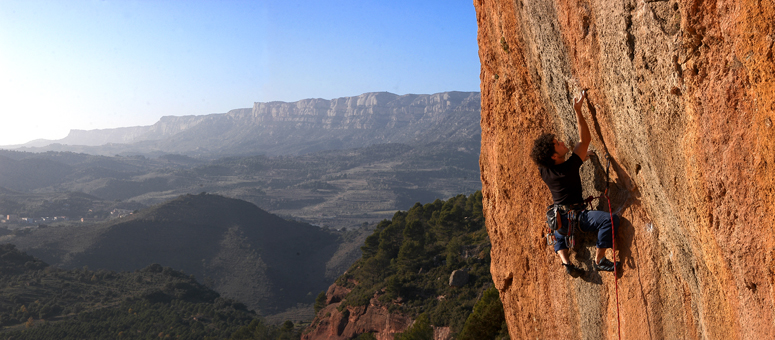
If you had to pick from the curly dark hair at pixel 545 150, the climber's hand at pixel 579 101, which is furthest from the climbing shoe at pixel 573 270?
the climber's hand at pixel 579 101

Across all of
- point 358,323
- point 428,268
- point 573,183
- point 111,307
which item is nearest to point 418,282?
point 428,268

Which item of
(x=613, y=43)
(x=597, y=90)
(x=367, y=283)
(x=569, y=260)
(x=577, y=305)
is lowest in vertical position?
(x=367, y=283)

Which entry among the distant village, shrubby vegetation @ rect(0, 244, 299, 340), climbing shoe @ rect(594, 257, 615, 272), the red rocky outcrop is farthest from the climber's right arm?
the distant village

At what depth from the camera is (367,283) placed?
4544 cm

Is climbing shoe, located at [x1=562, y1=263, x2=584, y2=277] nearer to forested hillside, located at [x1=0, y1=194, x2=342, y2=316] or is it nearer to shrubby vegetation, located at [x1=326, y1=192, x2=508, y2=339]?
shrubby vegetation, located at [x1=326, y1=192, x2=508, y2=339]

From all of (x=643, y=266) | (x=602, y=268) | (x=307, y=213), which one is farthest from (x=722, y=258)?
(x=307, y=213)

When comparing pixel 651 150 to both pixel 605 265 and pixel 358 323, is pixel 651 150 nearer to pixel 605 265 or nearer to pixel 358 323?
pixel 605 265

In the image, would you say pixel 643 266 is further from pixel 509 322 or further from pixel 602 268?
pixel 509 322

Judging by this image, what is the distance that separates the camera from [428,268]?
4153 cm

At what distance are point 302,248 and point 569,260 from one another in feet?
337

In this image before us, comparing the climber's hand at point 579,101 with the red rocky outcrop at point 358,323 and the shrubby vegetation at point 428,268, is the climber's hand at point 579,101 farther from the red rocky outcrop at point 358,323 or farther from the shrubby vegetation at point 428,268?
the red rocky outcrop at point 358,323

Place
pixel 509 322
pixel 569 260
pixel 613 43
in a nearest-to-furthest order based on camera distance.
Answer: pixel 613 43, pixel 569 260, pixel 509 322

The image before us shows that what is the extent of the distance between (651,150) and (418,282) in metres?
35.6

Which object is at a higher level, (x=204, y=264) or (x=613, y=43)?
(x=613, y=43)
